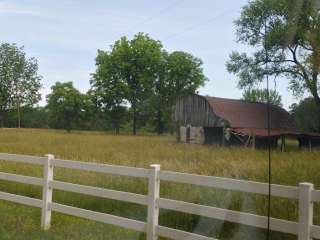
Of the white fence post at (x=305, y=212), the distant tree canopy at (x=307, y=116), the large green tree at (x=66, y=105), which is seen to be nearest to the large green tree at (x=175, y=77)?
the distant tree canopy at (x=307, y=116)

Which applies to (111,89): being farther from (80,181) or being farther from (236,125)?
(80,181)

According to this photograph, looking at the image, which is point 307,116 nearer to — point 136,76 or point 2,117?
point 136,76

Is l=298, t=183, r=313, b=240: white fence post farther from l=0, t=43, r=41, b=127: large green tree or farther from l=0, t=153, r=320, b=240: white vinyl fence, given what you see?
l=0, t=43, r=41, b=127: large green tree

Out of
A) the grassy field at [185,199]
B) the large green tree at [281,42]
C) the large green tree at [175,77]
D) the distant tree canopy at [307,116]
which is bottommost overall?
the grassy field at [185,199]

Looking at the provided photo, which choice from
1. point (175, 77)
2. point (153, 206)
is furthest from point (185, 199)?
point (175, 77)

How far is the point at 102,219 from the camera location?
6848 millimetres

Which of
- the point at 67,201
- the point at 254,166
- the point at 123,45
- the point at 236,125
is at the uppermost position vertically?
the point at 123,45

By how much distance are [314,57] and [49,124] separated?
124 feet

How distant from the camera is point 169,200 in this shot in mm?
5926

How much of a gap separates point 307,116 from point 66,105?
2592cm

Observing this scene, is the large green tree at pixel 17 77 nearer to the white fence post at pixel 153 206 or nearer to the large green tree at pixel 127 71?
the large green tree at pixel 127 71

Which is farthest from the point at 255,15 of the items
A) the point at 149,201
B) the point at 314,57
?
the point at 149,201

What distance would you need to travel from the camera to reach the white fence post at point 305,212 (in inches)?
178

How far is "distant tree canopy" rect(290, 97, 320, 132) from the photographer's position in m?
6.57
